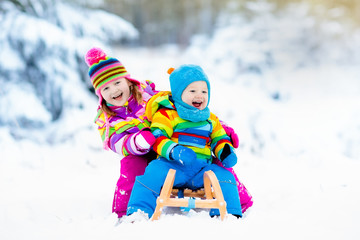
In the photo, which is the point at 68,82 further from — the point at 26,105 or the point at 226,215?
the point at 226,215

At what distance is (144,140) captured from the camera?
170 centimetres

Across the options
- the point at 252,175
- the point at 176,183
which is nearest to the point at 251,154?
the point at 252,175

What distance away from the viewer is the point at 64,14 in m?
4.06

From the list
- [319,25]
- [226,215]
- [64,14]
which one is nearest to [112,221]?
[226,215]

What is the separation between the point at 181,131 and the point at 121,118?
1.58 ft

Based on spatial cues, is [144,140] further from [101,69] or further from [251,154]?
[251,154]

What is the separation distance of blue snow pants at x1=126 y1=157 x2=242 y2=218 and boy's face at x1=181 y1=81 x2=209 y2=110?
0.33 m

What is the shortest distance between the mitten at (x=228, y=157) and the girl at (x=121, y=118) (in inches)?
6.3

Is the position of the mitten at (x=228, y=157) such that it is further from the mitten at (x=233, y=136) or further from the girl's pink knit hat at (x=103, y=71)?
the girl's pink knit hat at (x=103, y=71)

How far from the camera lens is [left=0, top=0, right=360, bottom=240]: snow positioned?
1.48m

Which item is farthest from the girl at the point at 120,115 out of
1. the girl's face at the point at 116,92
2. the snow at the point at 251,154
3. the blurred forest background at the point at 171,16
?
the blurred forest background at the point at 171,16

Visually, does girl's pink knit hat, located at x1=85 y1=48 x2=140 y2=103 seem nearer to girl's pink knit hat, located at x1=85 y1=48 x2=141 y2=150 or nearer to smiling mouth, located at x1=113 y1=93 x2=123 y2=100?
girl's pink knit hat, located at x1=85 y1=48 x2=141 y2=150

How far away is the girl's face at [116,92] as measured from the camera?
198 cm

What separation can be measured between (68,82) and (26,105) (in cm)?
59
